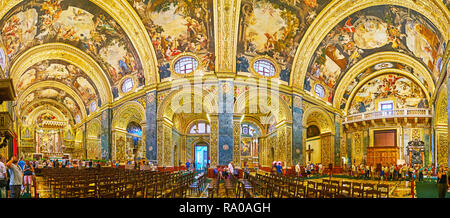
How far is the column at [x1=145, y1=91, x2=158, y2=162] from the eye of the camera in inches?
882

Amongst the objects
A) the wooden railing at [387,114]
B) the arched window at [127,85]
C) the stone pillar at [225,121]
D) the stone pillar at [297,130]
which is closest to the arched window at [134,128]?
the arched window at [127,85]

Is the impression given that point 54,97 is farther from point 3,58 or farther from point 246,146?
point 246,146

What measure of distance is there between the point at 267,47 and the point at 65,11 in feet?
42.8

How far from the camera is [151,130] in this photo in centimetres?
2262

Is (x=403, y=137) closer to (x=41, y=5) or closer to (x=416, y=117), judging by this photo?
(x=416, y=117)

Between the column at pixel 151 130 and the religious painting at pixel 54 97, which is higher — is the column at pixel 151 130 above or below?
below

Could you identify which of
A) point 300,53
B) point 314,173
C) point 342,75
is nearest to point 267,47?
point 300,53

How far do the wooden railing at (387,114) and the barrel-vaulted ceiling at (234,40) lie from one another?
56.7 inches

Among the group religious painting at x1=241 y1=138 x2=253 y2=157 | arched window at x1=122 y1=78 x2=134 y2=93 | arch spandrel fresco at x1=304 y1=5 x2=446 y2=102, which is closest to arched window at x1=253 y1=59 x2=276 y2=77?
arch spandrel fresco at x1=304 y1=5 x2=446 y2=102

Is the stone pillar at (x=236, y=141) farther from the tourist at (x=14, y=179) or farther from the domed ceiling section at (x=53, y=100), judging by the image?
the domed ceiling section at (x=53, y=100)

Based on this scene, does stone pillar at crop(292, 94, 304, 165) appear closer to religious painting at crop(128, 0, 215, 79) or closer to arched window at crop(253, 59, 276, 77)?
arched window at crop(253, 59, 276, 77)

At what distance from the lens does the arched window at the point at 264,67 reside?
22750mm

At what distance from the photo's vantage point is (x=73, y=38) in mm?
23344

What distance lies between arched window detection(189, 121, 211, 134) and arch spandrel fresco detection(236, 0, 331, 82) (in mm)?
11977
